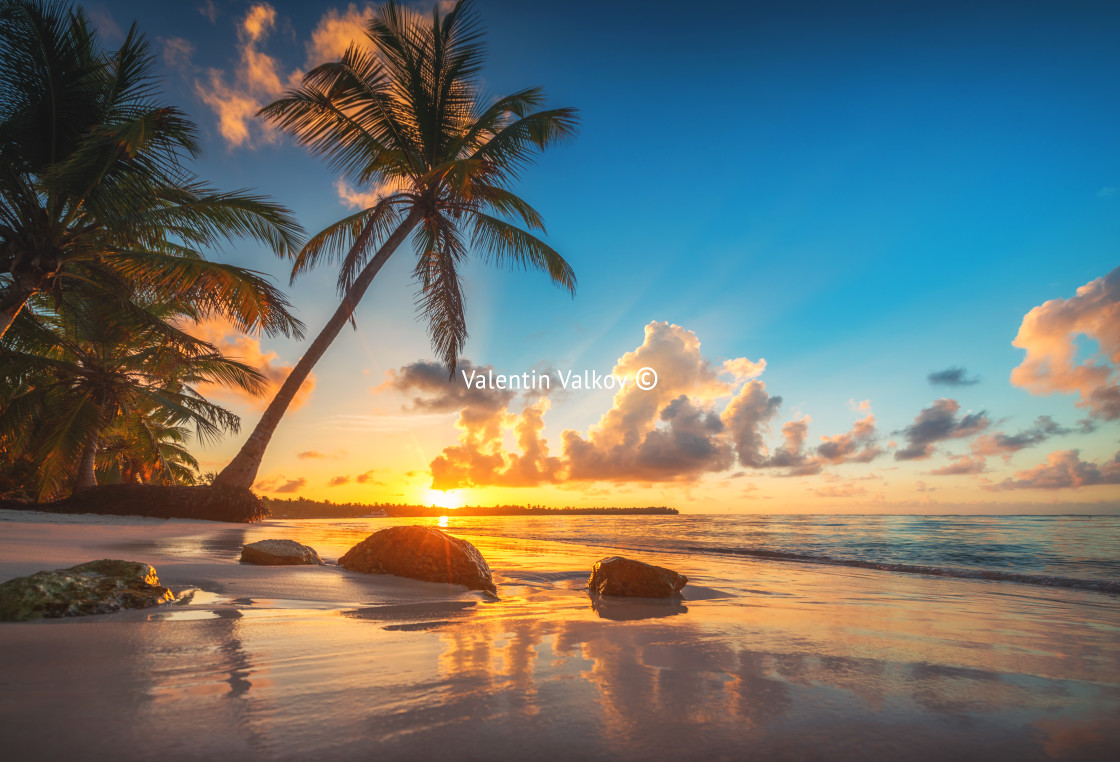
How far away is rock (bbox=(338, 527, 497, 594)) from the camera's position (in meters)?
4.43

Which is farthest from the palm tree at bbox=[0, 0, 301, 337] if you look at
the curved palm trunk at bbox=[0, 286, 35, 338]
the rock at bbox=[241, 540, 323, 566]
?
the rock at bbox=[241, 540, 323, 566]

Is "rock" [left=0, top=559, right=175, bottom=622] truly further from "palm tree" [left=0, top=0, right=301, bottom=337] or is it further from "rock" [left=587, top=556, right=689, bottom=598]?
"palm tree" [left=0, top=0, right=301, bottom=337]

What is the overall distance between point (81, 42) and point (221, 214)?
11.1 ft

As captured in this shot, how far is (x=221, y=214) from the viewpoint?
10.2m

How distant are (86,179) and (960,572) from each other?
1512 cm

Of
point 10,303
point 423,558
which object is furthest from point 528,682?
point 10,303

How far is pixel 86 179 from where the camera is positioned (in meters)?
8.28

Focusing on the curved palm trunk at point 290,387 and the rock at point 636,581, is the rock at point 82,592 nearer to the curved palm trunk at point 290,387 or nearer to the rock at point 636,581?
the rock at point 636,581

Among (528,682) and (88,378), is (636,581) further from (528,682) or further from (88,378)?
(88,378)

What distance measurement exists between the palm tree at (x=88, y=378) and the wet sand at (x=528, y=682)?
9.86 metres

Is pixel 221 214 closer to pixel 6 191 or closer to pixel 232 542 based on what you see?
pixel 6 191

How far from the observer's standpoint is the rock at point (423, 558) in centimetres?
443

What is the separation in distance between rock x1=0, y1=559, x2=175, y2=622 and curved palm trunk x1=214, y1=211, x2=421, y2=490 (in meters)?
7.95

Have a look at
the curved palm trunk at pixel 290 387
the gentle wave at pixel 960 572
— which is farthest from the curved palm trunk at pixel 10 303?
the gentle wave at pixel 960 572
